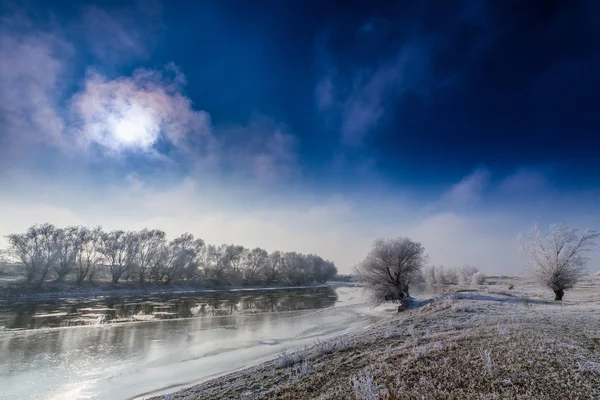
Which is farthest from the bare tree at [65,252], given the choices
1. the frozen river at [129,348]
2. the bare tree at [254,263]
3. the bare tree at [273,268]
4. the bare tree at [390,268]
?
the bare tree at [390,268]

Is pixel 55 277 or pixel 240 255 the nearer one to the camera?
pixel 55 277

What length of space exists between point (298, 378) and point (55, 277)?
8578cm

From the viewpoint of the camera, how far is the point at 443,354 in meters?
9.46

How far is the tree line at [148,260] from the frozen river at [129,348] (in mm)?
38889

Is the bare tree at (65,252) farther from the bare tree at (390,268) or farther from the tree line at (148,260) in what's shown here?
the bare tree at (390,268)

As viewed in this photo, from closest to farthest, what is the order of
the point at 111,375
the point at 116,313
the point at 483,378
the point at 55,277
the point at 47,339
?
the point at 483,378, the point at 111,375, the point at 47,339, the point at 116,313, the point at 55,277

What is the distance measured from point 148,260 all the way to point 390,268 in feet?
254

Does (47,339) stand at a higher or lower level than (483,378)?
lower

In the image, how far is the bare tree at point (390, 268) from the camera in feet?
126

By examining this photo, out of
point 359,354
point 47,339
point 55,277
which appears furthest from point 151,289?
point 359,354

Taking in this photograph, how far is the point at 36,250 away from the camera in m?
63.2

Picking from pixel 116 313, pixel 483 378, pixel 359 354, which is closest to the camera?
pixel 483 378

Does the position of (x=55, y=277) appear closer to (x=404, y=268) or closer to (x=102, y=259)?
(x=102, y=259)

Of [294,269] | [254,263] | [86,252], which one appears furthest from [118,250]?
[294,269]
